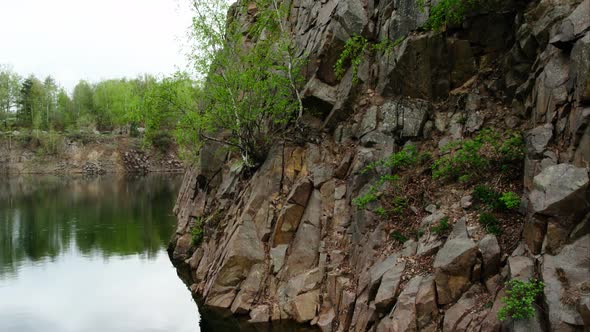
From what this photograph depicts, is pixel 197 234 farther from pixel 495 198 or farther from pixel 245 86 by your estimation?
pixel 495 198

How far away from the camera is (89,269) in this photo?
3138 centimetres

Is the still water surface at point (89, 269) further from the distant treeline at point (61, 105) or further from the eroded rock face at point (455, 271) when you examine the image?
the distant treeline at point (61, 105)

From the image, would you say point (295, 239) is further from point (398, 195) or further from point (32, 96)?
point (32, 96)

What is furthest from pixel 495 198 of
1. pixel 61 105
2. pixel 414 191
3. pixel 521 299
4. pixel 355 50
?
pixel 61 105

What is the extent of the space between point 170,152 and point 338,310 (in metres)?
107

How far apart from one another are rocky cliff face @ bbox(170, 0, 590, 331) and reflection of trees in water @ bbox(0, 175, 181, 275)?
12.9 m

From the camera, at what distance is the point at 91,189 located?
252 ft

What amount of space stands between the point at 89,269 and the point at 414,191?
79.6ft

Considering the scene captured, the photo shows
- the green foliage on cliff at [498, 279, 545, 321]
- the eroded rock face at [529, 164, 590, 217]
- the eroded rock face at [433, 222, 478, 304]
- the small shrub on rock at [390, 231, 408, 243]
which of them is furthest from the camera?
the small shrub on rock at [390, 231, 408, 243]

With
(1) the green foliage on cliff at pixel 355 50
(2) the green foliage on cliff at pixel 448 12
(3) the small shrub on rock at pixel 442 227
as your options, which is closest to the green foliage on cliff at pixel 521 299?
(3) the small shrub on rock at pixel 442 227

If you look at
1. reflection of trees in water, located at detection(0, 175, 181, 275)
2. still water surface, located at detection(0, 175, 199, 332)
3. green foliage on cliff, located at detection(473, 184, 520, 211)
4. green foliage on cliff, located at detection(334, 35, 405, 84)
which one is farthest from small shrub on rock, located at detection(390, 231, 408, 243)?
reflection of trees in water, located at detection(0, 175, 181, 275)

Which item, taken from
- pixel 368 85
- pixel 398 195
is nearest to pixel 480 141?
pixel 398 195

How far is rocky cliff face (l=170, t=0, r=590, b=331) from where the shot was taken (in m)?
11.4

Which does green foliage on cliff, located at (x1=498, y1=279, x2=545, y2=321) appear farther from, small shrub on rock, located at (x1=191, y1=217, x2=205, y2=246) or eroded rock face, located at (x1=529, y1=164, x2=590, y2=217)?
small shrub on rock, located at (x1=191, y1=217, x2=205, y2=246)
